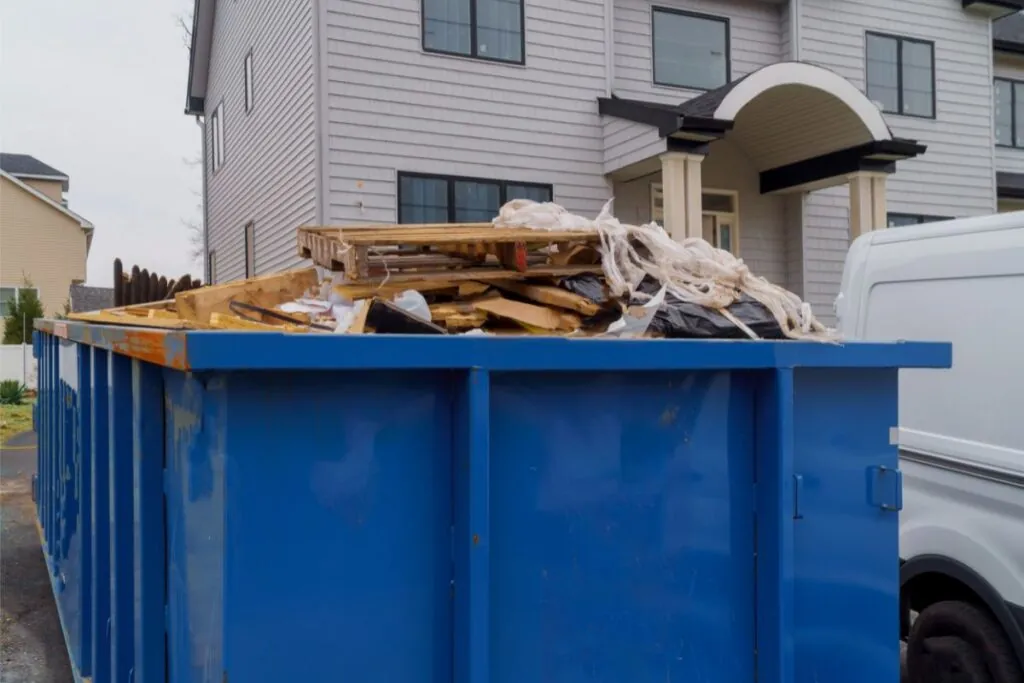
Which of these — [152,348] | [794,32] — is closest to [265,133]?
[794,32]

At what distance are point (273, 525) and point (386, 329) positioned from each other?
0.76 metres

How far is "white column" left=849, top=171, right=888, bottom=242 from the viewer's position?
11664 millimetres

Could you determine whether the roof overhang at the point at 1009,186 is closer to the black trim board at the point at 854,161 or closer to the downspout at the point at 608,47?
the black trim board at the point at 854,161

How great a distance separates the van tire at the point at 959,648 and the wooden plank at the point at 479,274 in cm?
220

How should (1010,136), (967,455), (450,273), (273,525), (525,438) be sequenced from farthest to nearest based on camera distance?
(1010,136)
(967,455)
(450,273)
(525,438)
(273,525)

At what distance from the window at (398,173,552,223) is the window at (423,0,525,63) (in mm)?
1637

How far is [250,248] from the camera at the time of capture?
49.9 feet

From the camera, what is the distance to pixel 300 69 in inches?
448

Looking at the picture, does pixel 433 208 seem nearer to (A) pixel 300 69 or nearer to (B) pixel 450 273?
(A) pixel 300 69

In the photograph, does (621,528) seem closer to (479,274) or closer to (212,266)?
(479,274)

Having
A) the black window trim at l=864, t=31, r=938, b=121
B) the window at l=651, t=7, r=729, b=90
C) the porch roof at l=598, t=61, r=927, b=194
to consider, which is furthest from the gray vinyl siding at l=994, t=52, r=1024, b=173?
the window at l=651, t=7, r=729, b=90

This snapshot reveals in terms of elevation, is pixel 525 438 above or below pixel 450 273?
below

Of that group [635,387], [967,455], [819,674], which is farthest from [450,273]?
[967,455]

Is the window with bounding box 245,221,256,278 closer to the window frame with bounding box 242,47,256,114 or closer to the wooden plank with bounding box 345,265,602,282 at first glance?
the window frame with bounding box 242,47,256,114
